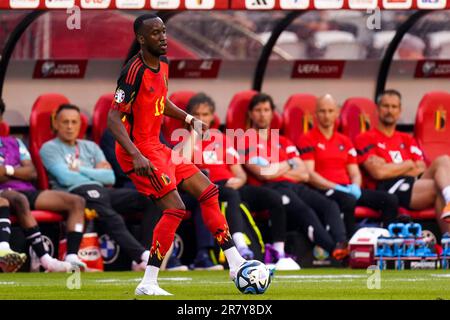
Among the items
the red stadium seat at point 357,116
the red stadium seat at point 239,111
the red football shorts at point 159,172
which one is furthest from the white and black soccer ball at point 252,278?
the red stadium seat at point 357,116

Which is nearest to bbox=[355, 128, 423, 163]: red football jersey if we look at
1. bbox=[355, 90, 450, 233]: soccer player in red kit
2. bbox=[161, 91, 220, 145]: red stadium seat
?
bbox=[355, 90, 450, 233]: soccer player in red kit

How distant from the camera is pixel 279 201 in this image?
14289mm

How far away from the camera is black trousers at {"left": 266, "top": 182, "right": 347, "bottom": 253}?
47.3 ft

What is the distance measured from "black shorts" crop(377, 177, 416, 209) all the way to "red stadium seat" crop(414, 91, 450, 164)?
806mm

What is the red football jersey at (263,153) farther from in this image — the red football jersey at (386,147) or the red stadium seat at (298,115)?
the red football jersey at (386,147)

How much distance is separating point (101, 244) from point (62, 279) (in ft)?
6.79

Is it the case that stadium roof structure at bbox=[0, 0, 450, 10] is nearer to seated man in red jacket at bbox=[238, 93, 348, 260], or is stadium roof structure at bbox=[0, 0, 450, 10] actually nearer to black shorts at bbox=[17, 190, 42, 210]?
seated man in red jacket at bbox=[238, 93, 348, 260]

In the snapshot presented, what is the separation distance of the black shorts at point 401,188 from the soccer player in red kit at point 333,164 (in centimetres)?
20

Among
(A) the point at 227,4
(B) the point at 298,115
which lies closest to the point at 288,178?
(B) the point at 298,115

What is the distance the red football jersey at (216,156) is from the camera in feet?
47.4

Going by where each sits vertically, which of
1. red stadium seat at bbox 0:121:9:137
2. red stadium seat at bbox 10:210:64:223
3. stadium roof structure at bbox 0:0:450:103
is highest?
stadium roof structure at bbox 0:0:450:103

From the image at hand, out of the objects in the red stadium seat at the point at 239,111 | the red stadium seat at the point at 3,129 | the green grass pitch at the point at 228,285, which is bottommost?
the green grass pitch at the point at 228,285
